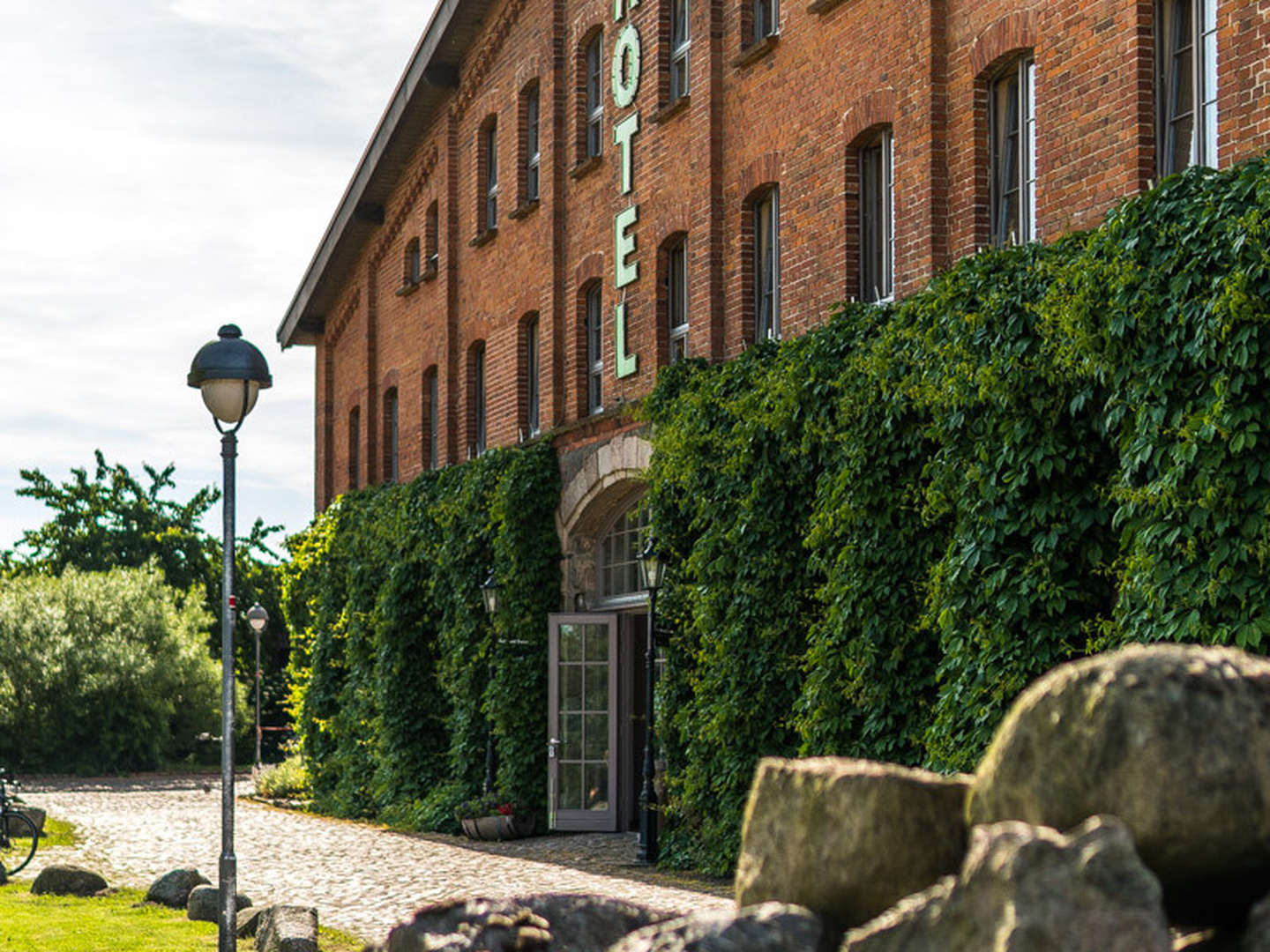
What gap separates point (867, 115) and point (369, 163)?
50.0 feet

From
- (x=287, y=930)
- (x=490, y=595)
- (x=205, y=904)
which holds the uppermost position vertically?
(x=490, y=595)

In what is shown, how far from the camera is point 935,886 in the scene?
3920mm

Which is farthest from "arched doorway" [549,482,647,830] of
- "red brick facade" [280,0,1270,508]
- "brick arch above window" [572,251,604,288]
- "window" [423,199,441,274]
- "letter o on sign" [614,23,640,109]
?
"window" [423,199,441,274]

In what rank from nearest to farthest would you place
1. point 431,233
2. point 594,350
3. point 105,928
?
point 105,928, point 594,350, point 431,233

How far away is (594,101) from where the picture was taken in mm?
22266

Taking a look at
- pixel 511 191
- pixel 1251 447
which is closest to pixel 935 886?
pixel 1251 447

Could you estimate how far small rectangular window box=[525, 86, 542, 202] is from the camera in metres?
23.9

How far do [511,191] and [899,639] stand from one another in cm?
1208

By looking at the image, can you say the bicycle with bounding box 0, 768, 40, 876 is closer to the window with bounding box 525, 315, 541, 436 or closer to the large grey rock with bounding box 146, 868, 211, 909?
the large grey rock with bounding box 146, 868, 211, 909

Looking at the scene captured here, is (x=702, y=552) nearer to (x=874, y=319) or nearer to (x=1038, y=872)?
(x=874, y=319)

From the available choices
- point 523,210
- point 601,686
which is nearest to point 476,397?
point 523,210

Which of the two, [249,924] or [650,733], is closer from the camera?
[249,924]

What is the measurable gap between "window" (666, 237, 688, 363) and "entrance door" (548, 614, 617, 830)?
3505mm

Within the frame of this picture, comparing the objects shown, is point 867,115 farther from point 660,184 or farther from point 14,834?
point 14,834
